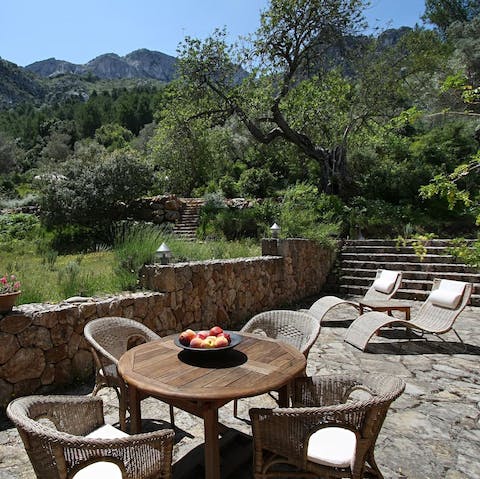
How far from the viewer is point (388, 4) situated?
10.9 metres

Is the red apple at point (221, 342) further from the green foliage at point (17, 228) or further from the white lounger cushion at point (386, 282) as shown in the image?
the green foliage at point (17, 228)

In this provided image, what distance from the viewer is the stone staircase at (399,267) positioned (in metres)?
7.50

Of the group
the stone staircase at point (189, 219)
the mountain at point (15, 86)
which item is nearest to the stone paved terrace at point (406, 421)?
the stone staircase at point (189, 219)

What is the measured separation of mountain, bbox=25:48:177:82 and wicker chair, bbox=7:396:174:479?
5370 inches

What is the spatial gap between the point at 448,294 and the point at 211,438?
3.93 meters

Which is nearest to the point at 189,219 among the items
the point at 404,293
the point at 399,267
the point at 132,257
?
the point at 399,267

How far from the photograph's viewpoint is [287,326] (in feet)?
10.6

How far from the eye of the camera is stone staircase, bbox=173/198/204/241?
37.3ft

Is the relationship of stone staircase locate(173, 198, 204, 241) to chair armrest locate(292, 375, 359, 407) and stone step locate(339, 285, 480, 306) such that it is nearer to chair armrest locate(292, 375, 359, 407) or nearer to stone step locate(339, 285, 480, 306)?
stone step locate(339, 285, 480, 306)

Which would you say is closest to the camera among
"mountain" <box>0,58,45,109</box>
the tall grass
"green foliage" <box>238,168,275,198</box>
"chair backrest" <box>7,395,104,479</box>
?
"chair backrest" <box>7,395,104,479</box>

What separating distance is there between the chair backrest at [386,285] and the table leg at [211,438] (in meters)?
4.68

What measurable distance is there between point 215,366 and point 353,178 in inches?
475

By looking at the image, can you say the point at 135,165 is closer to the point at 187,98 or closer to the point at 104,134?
the point at 187,98

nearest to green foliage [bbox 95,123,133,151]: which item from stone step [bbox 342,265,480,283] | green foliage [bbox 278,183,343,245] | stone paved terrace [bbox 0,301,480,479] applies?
green foliage [bbox 278,183,343,245]
